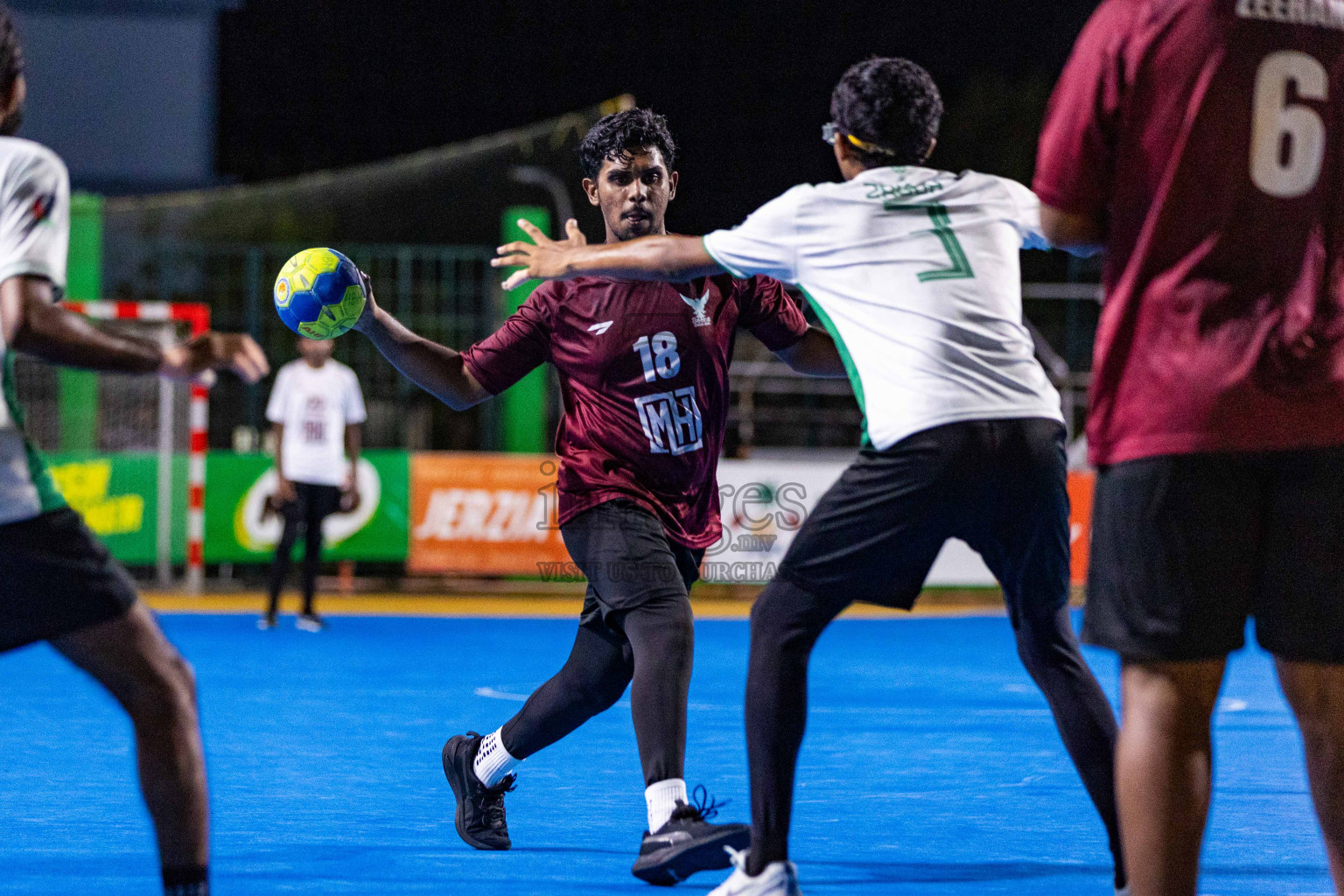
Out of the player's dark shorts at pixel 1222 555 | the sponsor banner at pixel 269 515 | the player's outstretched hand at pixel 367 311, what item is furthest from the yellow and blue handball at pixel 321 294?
the sponsor banner at pixel 269 515

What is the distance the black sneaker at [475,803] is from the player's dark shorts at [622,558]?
1.94 ft

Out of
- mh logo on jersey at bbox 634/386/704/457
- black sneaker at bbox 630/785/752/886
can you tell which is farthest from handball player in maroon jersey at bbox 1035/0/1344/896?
mh logo on jersey at bbox 634/386/704/457

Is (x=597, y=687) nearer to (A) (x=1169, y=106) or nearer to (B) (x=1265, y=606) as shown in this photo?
(B) (x=1265, y=606)

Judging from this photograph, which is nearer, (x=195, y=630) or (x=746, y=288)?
(x=746, y=288)

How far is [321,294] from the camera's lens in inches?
164

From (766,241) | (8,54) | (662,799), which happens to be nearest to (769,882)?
(662,799)

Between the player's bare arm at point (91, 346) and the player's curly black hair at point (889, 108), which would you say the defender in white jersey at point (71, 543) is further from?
the player's curly black hair at point (889, 108)

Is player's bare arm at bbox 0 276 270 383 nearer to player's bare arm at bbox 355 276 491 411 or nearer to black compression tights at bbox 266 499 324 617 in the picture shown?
player's bare arm at bbox 355 276 491 411

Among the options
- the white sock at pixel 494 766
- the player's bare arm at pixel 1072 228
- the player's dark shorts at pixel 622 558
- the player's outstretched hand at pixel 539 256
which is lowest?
the white sock at pixel 494 766

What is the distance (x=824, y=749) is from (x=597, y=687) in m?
2.08

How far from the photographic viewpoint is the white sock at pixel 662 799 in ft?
12.9

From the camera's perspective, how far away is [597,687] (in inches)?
172

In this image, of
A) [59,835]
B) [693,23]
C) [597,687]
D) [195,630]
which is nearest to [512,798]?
[597,687]

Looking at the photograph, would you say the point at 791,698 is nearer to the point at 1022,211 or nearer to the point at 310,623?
the point at 1022,211
